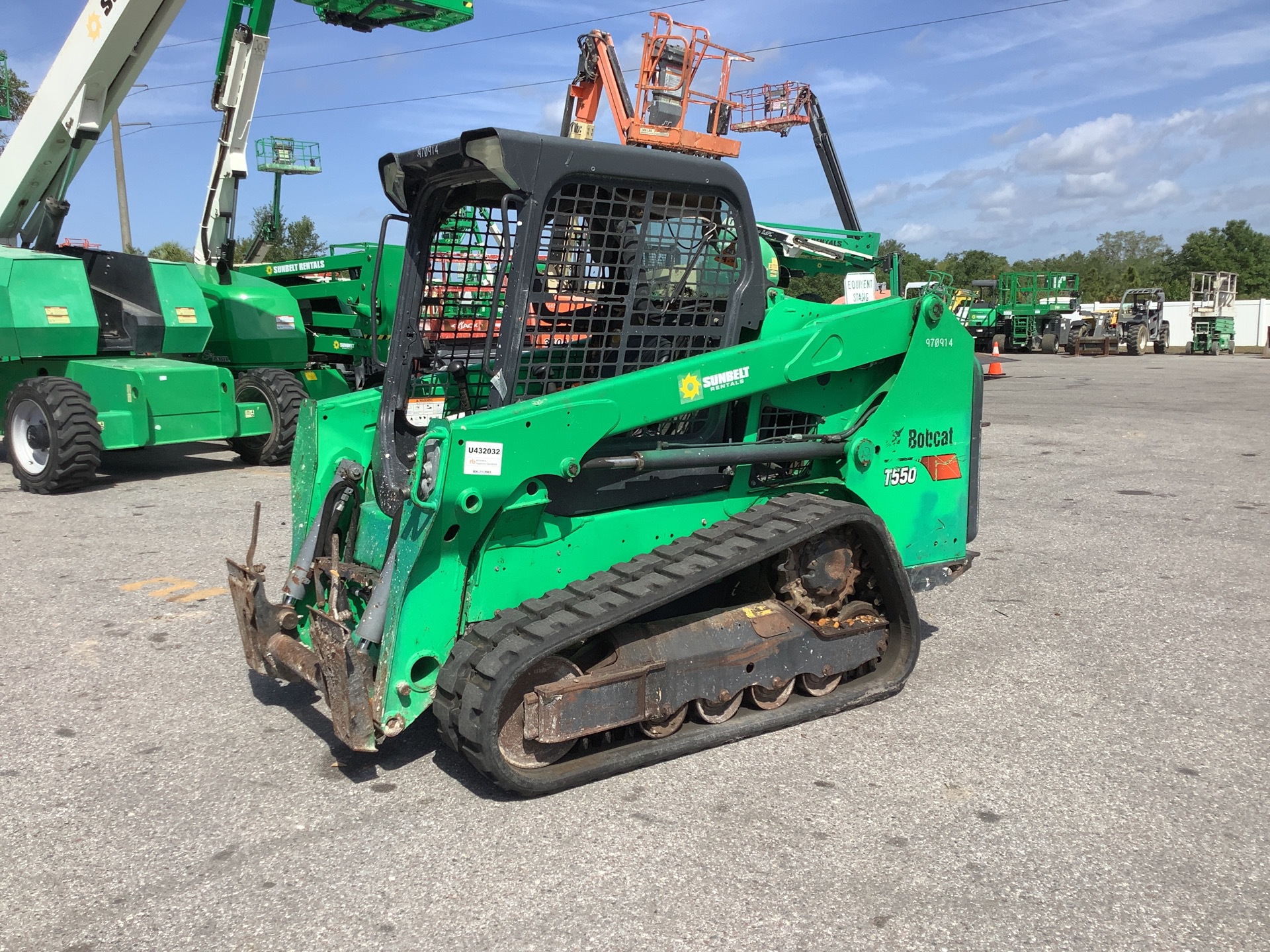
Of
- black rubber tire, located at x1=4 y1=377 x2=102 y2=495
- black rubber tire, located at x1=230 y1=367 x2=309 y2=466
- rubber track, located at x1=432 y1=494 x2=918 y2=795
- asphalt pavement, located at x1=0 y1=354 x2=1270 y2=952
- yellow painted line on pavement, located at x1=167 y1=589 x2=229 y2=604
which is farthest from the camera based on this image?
black rubber tire, located at x1=230 y1=367 x2=309 y2=466

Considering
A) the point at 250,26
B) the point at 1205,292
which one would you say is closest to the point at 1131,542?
the point at 250,26

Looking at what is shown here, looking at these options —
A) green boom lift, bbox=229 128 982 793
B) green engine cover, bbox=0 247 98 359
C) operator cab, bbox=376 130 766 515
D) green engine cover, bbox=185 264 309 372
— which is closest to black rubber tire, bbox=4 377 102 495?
green engine cover, bbox=0 247 98 359

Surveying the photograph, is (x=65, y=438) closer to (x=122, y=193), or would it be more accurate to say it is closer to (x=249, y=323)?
(x=249, y=323)

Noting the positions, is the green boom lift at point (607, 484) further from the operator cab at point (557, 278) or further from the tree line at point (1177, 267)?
the tree line at point (1177, 267)

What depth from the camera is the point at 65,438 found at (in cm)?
902

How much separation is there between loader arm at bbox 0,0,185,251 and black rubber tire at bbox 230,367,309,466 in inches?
108

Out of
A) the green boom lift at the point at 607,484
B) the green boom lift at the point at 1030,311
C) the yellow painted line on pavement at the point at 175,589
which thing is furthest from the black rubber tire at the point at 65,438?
the green boom lift at the point at 1030,311

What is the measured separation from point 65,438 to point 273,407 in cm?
222

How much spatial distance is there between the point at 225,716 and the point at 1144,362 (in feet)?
103

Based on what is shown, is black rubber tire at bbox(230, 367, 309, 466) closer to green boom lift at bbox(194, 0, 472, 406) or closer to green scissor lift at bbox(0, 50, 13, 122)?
green boom lift at bbox(194, 0, 472, 406)

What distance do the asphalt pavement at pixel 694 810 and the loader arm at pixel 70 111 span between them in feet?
22.5

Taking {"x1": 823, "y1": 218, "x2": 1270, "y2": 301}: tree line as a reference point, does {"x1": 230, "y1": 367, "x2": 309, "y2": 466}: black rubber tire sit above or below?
below

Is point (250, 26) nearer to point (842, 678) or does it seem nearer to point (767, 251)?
point (767, 251)

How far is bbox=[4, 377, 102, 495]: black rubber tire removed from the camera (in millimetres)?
9031
